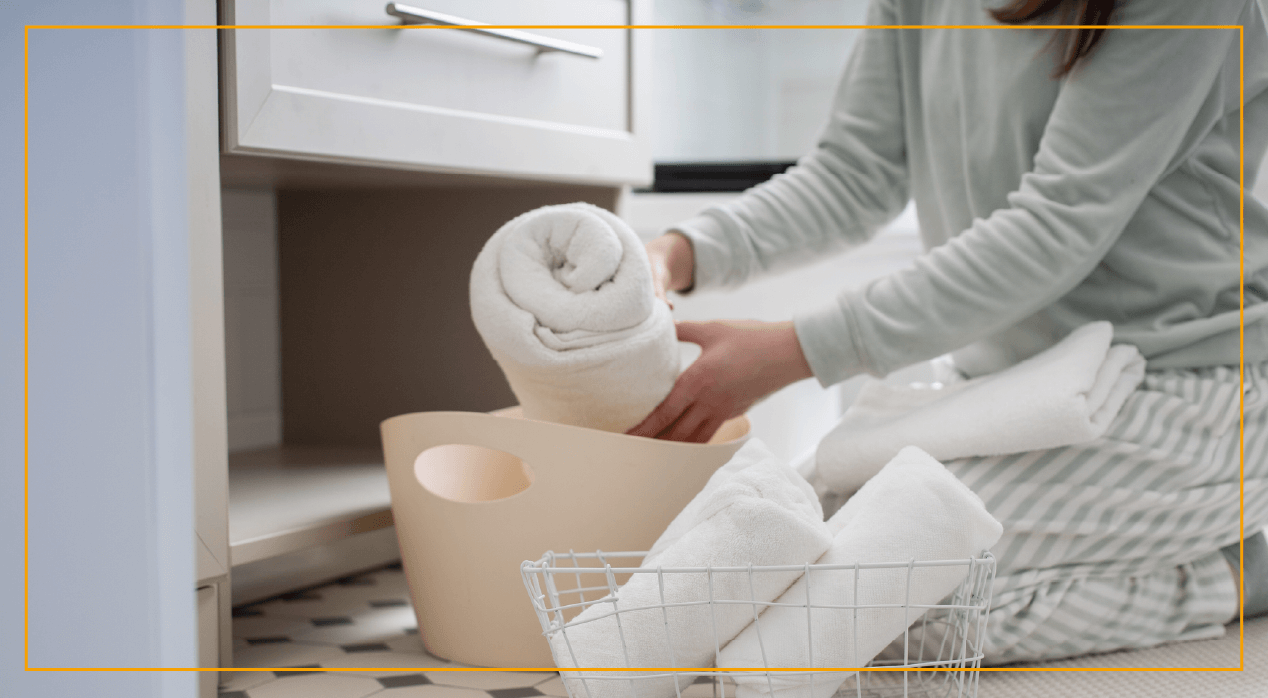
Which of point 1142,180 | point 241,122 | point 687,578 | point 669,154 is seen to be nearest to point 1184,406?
point 1142,180

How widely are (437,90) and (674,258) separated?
0.30 metres

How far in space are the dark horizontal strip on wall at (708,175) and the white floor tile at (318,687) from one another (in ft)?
3.44

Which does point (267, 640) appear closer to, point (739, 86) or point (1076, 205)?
point (1076, 205)

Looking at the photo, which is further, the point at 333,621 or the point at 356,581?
the point at 356,581

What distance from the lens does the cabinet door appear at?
2.35 ft

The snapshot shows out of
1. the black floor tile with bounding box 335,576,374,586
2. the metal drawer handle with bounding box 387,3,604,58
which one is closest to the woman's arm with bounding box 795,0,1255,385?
→ the metal drawer handle with bounding box 387,3,604,58

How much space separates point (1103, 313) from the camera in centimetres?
89

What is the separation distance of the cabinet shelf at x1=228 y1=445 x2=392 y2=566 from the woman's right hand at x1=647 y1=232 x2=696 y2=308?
1.20 ft

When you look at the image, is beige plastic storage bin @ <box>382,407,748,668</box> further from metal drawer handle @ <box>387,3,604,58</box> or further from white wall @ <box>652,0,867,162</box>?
white wall @ <box>652,0,867,162</box>

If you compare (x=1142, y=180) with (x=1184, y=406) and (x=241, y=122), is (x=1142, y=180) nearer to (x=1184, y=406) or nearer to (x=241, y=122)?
(x=1184, y=406)

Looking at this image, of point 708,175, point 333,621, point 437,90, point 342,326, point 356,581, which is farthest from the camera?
point 708,175

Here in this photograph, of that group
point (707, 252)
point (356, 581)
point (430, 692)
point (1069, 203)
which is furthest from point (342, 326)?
point (1069, 203)

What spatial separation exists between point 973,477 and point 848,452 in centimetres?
11

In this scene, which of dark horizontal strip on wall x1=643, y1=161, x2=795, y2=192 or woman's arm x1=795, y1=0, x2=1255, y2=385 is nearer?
woman's arm x1=795, y1=0, x2=1255, y2=385
